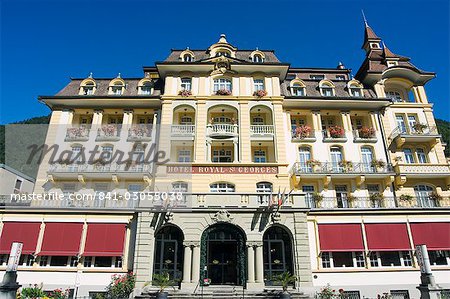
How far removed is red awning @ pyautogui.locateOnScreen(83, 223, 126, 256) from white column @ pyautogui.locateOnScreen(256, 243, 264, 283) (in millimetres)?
9280

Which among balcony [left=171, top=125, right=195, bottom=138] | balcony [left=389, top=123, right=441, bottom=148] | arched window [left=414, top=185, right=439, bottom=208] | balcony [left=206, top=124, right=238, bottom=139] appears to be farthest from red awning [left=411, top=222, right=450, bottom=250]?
balcony [left=171, top=125, right=195, bottom=138]

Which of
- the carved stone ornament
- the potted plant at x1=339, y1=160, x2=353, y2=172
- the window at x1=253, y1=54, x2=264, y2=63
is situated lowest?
the carved stone ornament

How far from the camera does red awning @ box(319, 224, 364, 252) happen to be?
21.5 m

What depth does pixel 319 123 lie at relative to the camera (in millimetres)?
30047

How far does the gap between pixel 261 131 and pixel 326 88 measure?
8.88m

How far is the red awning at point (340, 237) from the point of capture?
21516mm

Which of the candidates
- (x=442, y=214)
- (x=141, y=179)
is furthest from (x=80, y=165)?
(x=442, y=214)

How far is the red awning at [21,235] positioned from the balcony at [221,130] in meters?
15.2

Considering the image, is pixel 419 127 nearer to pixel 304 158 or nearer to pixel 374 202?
pixel 374 202

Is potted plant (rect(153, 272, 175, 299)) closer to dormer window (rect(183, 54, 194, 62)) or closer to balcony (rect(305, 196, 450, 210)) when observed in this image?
balcony (rect(305, 196, 450, 210))

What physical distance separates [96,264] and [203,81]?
18.7m

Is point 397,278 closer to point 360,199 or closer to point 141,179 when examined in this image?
point 360,199

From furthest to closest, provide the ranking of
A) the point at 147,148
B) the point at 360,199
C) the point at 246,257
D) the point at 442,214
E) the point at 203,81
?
the point at 203,81 < the point at 147,148 < the point at 360,199 < the point at 442,214 < the point at 246,257

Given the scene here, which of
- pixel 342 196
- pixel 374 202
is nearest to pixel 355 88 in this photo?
pixel 342 196
